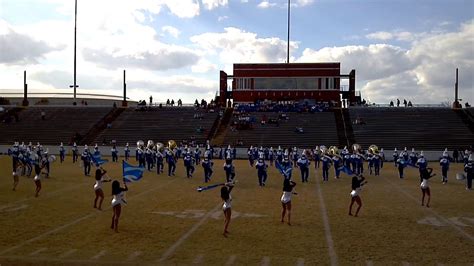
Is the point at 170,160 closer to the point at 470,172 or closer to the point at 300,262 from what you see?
the point at 470,172

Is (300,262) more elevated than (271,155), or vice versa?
(271,155)

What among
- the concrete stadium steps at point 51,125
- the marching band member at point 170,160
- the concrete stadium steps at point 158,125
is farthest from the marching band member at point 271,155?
the concrete stadium steps at point 51,125

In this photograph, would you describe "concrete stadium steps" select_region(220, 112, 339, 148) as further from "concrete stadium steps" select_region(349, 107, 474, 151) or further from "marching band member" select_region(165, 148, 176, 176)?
"marching band member" select_region(165, 148, 176, 176)

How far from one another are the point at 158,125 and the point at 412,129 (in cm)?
2441

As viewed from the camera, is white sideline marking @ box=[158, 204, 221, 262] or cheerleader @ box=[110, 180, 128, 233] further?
cheerleader @ box=[110, 180, 128, 233]

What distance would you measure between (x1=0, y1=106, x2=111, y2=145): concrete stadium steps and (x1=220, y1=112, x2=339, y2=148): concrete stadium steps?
1576 centimetres

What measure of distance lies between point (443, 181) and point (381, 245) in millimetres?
15173

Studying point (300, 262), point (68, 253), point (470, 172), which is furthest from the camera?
point (470, 172)

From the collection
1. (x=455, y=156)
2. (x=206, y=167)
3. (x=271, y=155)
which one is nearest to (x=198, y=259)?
(x=206, y=167)

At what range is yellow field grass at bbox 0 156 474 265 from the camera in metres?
10.3

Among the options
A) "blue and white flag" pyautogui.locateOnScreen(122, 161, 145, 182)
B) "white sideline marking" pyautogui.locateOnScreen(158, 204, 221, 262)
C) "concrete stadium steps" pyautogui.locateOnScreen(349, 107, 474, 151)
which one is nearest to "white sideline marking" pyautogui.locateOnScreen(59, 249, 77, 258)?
"white sideline marking" pyautogui.locateOnScreen(158, 204, 221, 262)

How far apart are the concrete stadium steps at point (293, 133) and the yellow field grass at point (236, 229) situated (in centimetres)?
2453

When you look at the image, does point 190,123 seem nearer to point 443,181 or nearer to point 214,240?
point 443,181

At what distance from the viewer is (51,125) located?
177 feet
